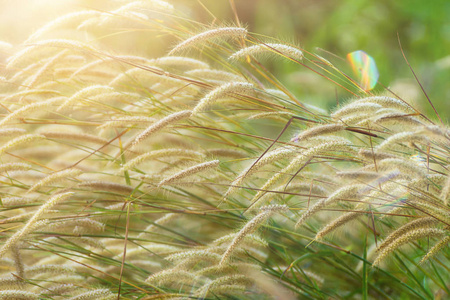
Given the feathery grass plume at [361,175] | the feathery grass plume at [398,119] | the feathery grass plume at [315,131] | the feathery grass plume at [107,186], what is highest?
the feathery grass plume at [398,119]

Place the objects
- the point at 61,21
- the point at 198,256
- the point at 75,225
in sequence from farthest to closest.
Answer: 1. the point at 61,21
2. the point at 75,225
3. the point at 198,256

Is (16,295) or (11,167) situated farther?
(11,167)

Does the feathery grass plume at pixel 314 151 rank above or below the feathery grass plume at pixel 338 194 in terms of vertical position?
above

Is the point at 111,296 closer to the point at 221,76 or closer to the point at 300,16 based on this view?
the point at 221,76

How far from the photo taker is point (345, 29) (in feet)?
13.7

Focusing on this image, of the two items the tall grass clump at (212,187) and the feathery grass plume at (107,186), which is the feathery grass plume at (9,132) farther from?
the feathery grass plume at (107,186)

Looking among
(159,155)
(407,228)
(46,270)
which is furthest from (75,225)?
(407,228)

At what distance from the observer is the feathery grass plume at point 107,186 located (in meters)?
1.63

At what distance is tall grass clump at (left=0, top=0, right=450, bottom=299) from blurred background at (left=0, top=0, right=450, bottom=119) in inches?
58.6

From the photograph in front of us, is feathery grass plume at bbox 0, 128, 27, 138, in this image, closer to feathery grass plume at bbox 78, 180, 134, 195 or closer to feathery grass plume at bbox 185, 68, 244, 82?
feathery grass plume at bbox 78, 180, 134, 195

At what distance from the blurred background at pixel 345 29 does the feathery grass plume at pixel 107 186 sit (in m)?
1.91

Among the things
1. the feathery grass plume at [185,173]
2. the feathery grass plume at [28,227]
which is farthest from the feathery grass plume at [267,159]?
the feathery grass plume at [28,227]

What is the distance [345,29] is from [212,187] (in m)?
2.86

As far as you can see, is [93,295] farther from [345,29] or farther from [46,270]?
[345,29]
